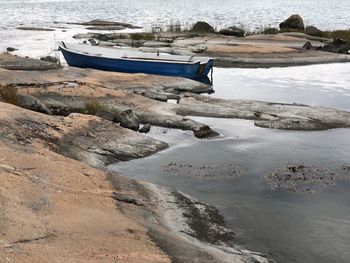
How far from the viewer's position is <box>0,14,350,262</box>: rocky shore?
8.50 m

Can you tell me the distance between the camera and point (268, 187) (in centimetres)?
1415

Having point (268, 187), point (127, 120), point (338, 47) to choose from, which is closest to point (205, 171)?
point (268, 187)

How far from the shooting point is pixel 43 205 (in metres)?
9.49

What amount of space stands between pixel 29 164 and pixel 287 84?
23.5 meters

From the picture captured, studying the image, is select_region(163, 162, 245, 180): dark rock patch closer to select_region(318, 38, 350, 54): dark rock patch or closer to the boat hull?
the boat hull

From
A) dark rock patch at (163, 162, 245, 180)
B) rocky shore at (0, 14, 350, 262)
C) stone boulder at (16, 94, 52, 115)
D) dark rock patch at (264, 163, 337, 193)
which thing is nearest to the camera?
rocky shore at (0, 14, 350, 262)

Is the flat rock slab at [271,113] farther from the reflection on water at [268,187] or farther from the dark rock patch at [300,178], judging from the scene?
the dark rock patch at [300,178]

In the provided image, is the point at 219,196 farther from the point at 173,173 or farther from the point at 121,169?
the point at 121,169

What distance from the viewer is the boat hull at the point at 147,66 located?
31.1m

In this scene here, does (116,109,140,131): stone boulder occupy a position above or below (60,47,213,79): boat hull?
below

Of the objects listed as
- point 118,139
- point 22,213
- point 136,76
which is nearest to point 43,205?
point 22,213

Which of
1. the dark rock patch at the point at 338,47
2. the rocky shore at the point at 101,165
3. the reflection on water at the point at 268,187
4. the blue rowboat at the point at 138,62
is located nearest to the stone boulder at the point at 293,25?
the dark rock patch at the point at 338,47

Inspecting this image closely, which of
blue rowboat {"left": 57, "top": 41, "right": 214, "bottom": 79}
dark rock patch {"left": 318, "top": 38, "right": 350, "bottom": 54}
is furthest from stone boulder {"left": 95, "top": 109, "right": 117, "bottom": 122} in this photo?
dark rock patch {"left": 318, "top": 38, "right": 350, "bottom": 54}

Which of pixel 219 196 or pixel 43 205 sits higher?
pixel 43 205
